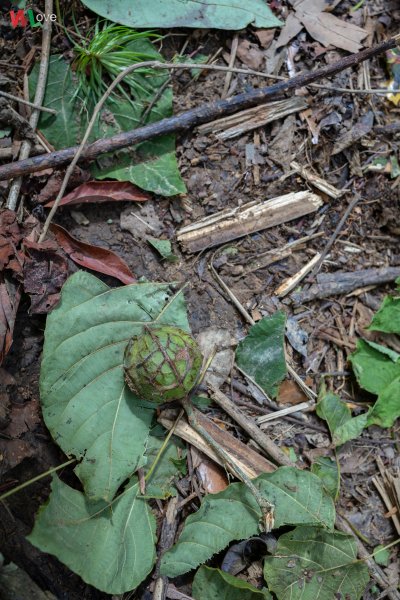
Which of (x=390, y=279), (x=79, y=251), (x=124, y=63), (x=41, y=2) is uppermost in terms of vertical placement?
(x=41, y=2)

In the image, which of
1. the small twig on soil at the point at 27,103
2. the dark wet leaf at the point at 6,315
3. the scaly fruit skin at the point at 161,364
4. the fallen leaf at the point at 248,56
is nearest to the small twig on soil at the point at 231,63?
the fallen leaf at the point at 248,56

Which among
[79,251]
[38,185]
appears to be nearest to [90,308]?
[79,251]

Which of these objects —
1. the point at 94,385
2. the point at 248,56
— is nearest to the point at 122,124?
the point at 248,56

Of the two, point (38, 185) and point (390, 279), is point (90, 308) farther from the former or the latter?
point (390, 279)

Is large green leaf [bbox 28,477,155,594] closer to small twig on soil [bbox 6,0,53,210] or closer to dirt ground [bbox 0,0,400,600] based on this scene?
dirt ground [bbox 0,0,400,600]

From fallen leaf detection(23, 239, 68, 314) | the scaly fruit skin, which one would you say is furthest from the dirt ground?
the scaly fruit skin
